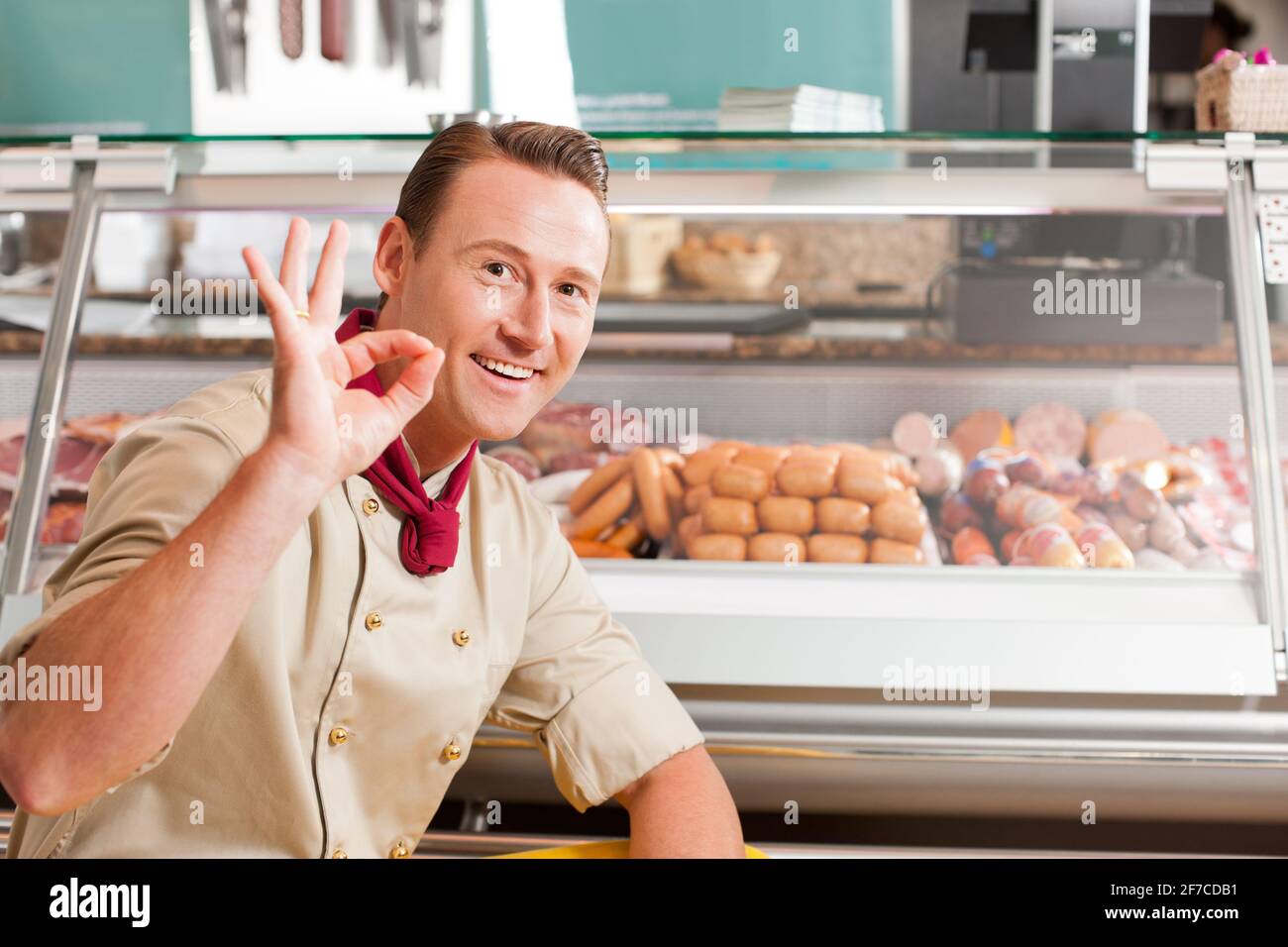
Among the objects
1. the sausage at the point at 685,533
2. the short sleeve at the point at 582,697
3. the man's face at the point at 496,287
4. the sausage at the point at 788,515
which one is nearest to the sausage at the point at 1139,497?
the sausage at the point at 788,515

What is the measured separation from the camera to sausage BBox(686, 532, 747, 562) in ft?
6.69

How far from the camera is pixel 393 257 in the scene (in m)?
1.42

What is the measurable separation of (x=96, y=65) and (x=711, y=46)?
2429 mm

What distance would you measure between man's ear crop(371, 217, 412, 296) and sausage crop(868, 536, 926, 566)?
3.34 feet

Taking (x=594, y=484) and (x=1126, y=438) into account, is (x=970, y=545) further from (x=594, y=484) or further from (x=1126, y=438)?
(x=594, y=484)

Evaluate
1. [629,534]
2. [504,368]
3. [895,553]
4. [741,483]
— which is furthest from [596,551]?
[504,368]

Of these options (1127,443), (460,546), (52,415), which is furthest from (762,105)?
(52,415)

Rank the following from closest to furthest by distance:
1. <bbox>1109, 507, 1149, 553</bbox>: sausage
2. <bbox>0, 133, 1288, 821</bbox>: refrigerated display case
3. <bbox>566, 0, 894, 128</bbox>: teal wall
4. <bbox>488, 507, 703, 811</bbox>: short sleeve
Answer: <bbox>488, 507, 703, 811</bbox>: short sleeve, <bbox>0, 133, 1288, 821</bbox>: refrigerated display case, <bbox>1109, 507, 1149, 553</bbox>: sausage, <bbox>566, 0, 894, 128</bbox>: teal wall

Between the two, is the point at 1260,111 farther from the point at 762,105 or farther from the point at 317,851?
the point at 317,851

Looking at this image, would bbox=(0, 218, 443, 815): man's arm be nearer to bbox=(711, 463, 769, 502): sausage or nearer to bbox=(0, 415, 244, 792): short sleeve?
bbox=(0, 415, 244, 792): short sleeve

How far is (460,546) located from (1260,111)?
1.64 metres

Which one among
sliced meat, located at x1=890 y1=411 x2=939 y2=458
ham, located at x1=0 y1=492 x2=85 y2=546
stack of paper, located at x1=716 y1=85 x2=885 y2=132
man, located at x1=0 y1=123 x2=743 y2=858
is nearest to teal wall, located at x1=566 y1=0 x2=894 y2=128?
stack of paper, located at x1=716 y1=85 x2=885 y2=132

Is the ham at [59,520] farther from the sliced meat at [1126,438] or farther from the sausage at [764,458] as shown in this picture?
the sliced meat at [1126,438]

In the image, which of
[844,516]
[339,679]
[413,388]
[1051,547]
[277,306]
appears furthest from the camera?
[844,516]
